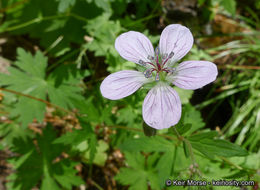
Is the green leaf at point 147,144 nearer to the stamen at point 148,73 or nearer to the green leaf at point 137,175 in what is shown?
the green leaf at point 137,175

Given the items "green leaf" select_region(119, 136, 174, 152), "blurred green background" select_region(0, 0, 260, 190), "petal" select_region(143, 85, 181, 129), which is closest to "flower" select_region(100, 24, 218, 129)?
"petal" select_region(143, 85, 181, 129)

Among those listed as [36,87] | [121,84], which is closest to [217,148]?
[121,84]

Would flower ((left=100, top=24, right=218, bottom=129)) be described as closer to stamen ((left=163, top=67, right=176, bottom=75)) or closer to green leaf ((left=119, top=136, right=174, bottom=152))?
stamen ((left=163, top=67, right=176, bottom=75))

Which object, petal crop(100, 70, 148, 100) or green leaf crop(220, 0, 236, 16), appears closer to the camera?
petal crop(100, 70, 148, 100)

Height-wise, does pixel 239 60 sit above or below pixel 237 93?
above

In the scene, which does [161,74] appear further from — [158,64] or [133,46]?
[133,46]

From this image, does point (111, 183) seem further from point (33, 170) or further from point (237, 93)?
point (237, 93)

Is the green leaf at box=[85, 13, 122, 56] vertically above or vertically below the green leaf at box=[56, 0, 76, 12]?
below

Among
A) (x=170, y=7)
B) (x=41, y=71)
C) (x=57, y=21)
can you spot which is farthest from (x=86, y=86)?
(x=170, y=7)
